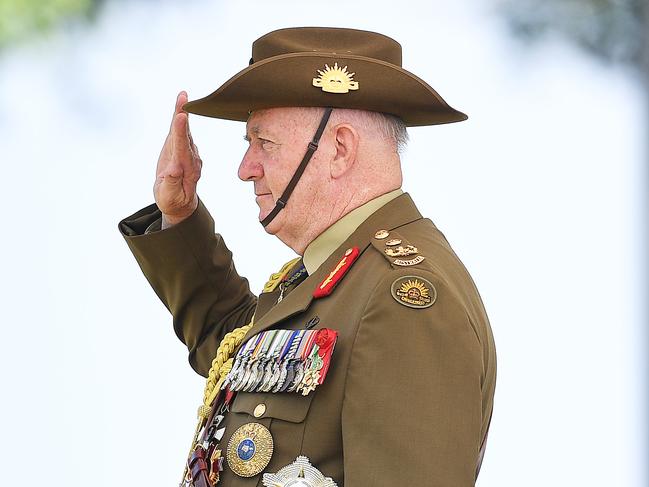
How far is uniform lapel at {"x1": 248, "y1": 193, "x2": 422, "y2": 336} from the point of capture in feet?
7.45

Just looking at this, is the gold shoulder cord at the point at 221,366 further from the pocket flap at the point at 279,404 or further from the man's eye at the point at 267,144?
the man's eye at the point at 267,144

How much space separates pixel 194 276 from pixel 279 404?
824 mm

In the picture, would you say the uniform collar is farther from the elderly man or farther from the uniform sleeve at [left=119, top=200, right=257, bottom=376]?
the uniform sleeve at [left=119, top=200, right=257, bottom=376]
